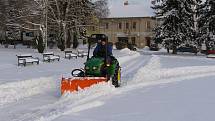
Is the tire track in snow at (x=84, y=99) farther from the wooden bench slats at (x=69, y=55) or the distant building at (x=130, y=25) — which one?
the distant building at (x=130, y=25)

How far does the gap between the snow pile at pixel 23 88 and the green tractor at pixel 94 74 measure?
1.45 m

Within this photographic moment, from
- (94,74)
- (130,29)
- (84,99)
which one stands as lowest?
(84,99)

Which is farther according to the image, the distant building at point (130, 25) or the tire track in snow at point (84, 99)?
the distant building at point (130, 25)

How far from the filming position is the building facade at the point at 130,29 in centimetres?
8250

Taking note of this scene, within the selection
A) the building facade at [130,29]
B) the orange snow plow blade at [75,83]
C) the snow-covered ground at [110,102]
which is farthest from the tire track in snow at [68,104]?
the building facade at [130,29]

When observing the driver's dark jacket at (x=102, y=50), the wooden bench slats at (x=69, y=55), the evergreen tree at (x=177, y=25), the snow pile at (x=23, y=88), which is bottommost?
the snow pile at (x=23, y=88)

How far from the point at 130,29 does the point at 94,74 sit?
70.6 metres

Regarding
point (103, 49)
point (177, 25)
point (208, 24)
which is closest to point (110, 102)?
point (103, 49)

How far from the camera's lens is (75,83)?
43.9ft

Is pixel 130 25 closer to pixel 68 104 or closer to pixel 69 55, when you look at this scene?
pixel 69 55

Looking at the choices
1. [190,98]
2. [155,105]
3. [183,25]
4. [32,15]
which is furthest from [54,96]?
[183,25]

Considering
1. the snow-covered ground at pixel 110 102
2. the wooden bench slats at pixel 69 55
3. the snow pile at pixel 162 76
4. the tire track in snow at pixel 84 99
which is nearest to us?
the tire track in snow at pixel 84 99

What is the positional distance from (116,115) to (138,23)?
72951 mm

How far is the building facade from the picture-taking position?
82500mm
